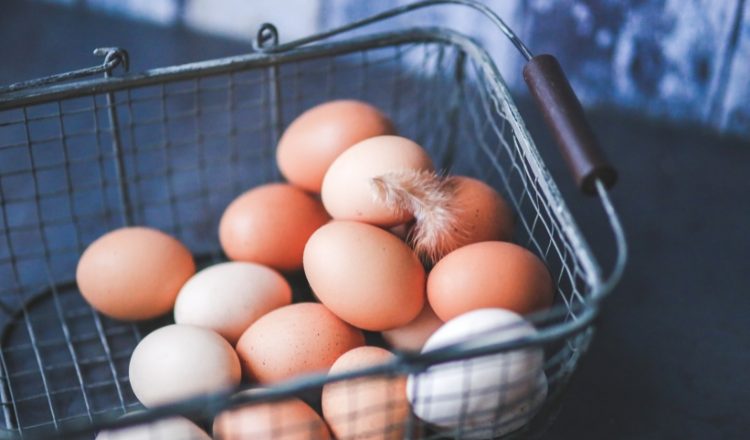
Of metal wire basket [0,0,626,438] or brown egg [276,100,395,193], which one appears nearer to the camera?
metal wire basket [0,0,626,438]

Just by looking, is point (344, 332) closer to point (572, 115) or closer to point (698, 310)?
point (572, 115)

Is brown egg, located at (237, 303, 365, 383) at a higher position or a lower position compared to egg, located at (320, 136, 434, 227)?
lower

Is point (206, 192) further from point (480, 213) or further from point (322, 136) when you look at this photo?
point (480, 213)

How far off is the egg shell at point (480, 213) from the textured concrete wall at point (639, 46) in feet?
1.64

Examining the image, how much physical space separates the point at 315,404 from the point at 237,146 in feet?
1.60

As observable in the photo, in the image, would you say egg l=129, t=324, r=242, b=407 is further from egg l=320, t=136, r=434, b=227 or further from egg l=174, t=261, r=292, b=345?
egg l=320, t=136, r=434, b=227

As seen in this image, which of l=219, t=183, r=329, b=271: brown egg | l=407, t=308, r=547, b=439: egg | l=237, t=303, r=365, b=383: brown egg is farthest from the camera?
l=219, t=183, r=329, b=271: brown egg

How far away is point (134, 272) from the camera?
734 mm

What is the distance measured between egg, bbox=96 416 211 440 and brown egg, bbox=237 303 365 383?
0.07 m

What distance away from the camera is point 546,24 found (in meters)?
1.15

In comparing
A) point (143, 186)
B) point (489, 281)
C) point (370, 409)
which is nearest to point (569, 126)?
point (489, 281)

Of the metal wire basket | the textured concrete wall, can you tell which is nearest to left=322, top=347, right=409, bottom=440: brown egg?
the metal wire basket

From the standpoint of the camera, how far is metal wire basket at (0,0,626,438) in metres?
0.55

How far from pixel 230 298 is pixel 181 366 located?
91 mm
